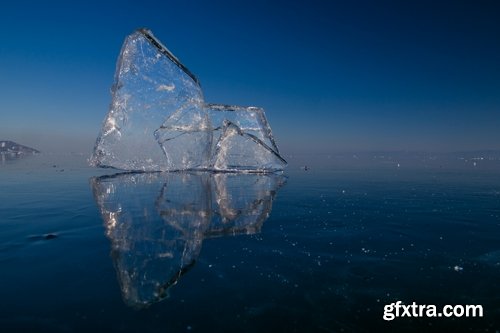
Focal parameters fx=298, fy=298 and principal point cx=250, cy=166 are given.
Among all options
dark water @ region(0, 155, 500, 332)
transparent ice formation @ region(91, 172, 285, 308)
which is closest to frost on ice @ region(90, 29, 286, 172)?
transparent ice formation @ region(91, 172, 285, 308)

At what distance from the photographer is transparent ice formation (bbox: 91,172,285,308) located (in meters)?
3.89

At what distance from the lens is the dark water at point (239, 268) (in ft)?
9.90

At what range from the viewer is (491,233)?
20.3 feet

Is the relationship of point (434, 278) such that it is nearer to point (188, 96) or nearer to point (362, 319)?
point (362, 319)

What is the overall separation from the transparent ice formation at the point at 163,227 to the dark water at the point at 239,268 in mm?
28

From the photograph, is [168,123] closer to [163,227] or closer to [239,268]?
[163,227]

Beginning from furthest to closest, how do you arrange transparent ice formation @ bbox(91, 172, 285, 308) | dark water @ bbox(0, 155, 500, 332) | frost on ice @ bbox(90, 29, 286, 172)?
frost on ice @ bbox(90, 29, 286, 172)
transparent ice formation @ bbox(91, 172, 285, 308)
dark water @ bbox(0, 155, 500, 332)

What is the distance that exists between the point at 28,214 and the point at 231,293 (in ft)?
22.3

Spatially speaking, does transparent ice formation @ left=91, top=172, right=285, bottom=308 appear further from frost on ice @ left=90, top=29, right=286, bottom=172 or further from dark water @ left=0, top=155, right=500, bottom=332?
frost on ice @ left=90, top=29, right=286, bottom=172

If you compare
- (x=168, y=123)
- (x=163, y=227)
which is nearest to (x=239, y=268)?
(x=163, y=227)

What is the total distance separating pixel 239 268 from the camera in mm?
4258

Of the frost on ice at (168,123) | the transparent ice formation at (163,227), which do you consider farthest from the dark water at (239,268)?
the frost on ice at (168,123)

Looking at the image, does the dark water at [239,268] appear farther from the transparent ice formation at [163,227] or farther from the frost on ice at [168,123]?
the frost on ice at [168,123]

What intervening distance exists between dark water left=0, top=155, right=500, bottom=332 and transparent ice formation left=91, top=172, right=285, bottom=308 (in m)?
0.03
